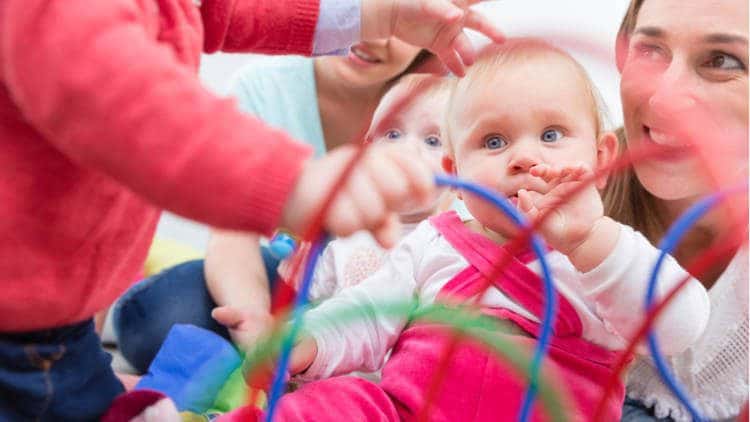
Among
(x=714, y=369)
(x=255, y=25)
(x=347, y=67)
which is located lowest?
(x=714, y=369)

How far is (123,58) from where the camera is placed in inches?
15.3

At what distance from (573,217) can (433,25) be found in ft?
0.57

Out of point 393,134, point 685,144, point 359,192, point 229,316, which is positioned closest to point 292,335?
point 359,192

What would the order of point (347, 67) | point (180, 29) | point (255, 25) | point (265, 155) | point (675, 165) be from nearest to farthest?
point (265, 155), point (180, 29), point (255, 25), point (675, 165), point (347, 67)

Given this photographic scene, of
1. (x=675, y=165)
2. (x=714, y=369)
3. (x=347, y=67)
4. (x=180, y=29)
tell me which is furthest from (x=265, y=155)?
(x=347, y=67)

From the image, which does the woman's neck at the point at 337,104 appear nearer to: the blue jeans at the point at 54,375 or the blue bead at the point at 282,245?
the blue bead at the point at 282,245

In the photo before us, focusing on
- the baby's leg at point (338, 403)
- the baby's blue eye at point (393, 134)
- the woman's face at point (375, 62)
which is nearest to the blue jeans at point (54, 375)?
the baby's leg at point (338, 403)

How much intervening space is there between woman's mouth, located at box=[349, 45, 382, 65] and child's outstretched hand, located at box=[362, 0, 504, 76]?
42 centimetres

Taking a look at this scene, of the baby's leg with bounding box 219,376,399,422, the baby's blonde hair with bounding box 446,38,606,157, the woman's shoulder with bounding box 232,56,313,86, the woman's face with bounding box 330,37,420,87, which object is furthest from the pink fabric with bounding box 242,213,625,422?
the woman's shoulder with bounding box 232,56,313,86

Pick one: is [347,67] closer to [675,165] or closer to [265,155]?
[675,165]

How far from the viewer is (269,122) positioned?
1.13 meters

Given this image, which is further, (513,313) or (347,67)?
(347,67)

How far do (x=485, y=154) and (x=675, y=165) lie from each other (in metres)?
0.17

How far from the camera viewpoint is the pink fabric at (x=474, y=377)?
0.63 metres
